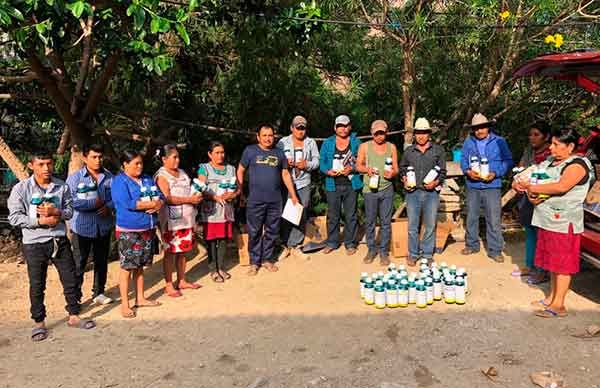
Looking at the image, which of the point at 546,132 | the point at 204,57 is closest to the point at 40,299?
the point at 204,57

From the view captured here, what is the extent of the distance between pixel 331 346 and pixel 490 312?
1.70m

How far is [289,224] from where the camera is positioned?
6988 mm

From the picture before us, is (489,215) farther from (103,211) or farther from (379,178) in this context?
(103,211)

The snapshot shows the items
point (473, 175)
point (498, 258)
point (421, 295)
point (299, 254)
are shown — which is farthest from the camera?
point (299, 254)

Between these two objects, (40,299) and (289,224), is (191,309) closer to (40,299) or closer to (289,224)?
(40,299)

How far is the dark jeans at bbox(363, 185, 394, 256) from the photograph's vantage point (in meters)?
6.45

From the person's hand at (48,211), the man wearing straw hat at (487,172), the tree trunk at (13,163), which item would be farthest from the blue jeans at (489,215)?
the tree trunk at (13,163)

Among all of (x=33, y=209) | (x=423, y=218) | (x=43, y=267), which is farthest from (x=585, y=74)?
(x=43, y=267)

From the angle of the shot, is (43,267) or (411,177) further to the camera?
(411,177)

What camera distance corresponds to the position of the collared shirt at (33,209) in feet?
14.3

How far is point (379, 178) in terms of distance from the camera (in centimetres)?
636

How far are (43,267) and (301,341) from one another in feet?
7.75

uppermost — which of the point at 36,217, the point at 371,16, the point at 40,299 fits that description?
the point at 371,16

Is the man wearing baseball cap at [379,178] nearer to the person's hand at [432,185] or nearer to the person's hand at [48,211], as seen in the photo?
the person's hand at [432,185]
